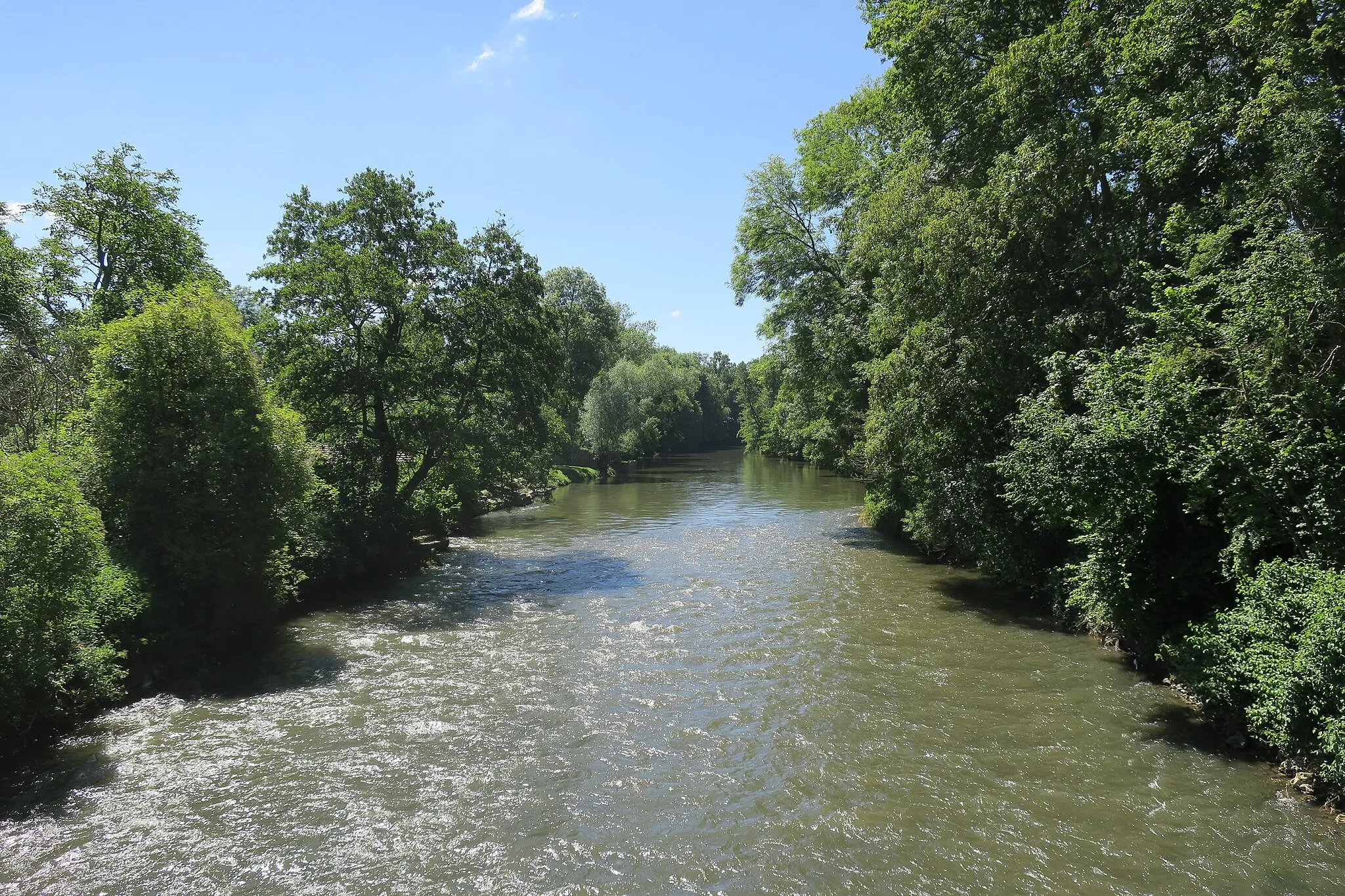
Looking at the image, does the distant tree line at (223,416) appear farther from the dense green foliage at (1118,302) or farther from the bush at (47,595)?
the dense green foliage at (1118,302)

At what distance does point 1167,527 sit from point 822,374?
16.1 metres

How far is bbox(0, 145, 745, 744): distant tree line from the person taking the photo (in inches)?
402

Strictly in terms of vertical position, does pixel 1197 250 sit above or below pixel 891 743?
above

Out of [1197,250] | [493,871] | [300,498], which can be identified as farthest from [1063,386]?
[300,498]

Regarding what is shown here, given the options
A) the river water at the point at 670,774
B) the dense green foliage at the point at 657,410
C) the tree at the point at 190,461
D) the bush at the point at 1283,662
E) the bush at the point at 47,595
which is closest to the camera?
the river water at the point at 670,774

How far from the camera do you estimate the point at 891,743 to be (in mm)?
9531

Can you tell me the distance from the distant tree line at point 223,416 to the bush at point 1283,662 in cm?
1496

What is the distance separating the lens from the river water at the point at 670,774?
272 inches

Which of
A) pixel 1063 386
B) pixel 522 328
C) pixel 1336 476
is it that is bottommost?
pixel 1336 476

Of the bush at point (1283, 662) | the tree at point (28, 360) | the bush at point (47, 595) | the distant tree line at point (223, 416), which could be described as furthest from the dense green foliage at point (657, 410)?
the bush at point (1283, 662)

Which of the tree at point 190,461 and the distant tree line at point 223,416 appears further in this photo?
the tree at point 190,461

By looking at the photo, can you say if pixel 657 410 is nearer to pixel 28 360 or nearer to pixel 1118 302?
pixel 28 360

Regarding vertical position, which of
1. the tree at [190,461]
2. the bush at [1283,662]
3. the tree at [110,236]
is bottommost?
the bush at [1283,662]

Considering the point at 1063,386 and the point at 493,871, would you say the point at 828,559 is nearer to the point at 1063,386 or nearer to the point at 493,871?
the point at 1063,386
